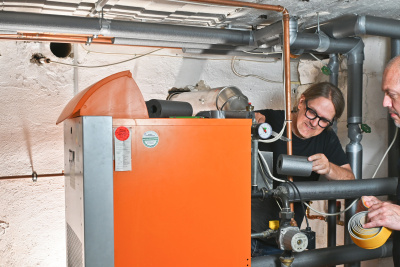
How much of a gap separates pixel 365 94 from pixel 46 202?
87.7 inches

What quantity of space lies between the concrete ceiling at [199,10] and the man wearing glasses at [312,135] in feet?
1.38

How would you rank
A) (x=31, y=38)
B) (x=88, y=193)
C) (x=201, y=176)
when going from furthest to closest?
(x=31, y=38) < (x=201, y=176) < (x=88, y=193)

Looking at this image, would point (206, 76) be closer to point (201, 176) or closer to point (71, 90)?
point (71, 90)

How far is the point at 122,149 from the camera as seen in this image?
1257 millimetres

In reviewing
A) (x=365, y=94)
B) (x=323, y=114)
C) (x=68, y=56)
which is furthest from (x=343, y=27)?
(x=68, y=56)

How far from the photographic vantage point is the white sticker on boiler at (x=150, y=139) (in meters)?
1.29

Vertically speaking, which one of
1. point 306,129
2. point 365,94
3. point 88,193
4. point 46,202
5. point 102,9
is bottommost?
point 46,202

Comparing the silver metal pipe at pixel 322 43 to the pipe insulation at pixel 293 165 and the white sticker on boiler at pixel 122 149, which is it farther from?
the white sticker on boiler at pixel 122 149

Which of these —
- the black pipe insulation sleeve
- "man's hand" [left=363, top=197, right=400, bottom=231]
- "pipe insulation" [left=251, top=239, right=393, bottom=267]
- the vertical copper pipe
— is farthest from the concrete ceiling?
"pipe insulation" [left=251, top=239, right=393, bottom=267]

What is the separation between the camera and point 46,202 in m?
2.63

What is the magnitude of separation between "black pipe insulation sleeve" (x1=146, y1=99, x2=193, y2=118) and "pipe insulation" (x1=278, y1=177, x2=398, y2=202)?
553 mm

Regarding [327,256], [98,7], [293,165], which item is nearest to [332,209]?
[327,256]

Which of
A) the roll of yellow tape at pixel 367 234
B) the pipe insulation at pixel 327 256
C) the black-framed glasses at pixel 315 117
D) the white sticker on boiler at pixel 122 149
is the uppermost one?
the black-framed glasses at pixel 315 117

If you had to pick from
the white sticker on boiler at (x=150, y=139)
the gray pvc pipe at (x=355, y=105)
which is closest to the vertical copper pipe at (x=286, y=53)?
the gray pvc pipe at (x=355, y=105)
